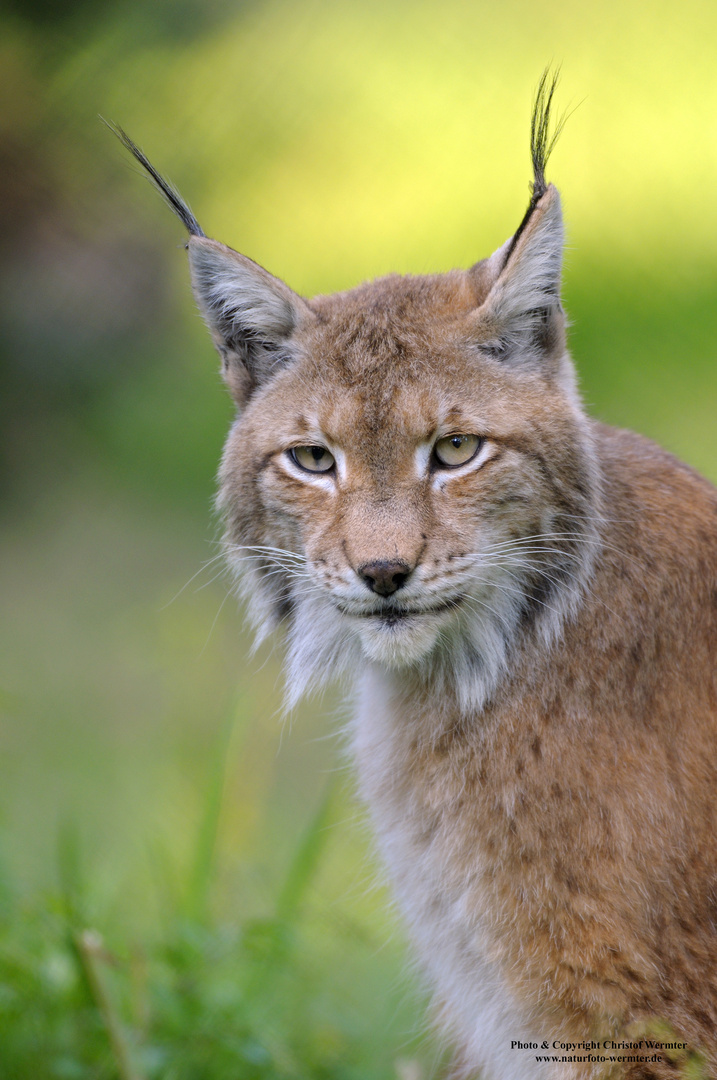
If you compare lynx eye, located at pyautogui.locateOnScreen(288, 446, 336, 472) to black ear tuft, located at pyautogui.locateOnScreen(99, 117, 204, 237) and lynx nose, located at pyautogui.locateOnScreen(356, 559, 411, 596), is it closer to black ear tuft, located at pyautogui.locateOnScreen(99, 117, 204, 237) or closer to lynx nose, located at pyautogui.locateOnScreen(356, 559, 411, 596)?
lynx nose, located at pyautogui.locateOnScreen(356, 559, 411, 596)

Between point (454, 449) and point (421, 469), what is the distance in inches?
4.1

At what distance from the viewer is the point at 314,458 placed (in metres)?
3.27

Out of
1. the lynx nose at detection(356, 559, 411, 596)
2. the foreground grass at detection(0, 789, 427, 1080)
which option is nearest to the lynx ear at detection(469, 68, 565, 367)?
the lynx nose at detection(356, 559, 411, 596)

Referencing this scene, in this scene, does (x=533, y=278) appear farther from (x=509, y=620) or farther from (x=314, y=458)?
(x=509, y=620)

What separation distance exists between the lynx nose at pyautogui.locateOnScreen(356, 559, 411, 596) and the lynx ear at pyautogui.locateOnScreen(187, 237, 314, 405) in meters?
0.83

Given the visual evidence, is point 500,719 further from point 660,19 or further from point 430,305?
point 660,19

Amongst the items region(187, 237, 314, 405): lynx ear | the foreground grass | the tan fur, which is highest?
region(187, 237, 314, 405): lynx ear

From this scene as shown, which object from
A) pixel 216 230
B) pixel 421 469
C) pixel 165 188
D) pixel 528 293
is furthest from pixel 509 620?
pixel 216 230

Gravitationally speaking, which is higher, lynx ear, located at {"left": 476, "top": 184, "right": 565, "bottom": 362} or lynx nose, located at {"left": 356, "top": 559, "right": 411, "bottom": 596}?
lynx ear, located at {"left": 476, "top": 184, "right": 565, "bottom": 362}

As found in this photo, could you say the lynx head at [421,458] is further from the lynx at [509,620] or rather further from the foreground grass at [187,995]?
the foreground grass at [187,995]

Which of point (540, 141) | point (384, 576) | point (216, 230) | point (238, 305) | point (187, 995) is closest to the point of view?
point (384, 576)

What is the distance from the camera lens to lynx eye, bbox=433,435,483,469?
3123mm

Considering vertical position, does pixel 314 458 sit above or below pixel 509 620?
above

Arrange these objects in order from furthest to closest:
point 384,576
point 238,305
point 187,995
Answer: point 187,995 < point 238,305 < point 384,576
